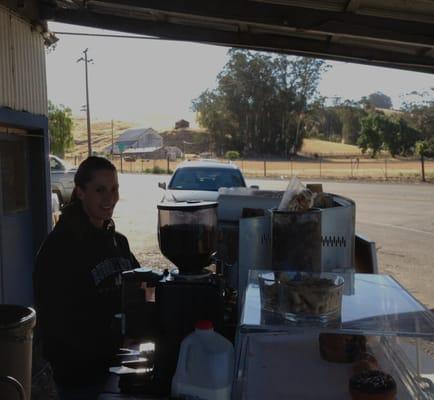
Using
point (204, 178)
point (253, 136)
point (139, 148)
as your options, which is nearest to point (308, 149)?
point (253, 136)

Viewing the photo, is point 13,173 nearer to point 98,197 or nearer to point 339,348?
point 98,197

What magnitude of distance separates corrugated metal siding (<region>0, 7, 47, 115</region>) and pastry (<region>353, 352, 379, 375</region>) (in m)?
4.53

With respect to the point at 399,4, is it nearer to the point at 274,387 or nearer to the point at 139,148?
the point at 274,387

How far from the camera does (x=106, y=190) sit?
2.84 meters

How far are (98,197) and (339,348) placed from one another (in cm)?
134

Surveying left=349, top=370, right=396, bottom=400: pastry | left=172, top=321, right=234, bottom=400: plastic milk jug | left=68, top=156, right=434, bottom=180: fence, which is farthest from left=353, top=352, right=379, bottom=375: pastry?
left=68, top=156, right=434, bottom=180: fence

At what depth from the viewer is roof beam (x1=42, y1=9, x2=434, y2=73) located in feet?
21.3

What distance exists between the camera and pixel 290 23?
537 centimetres

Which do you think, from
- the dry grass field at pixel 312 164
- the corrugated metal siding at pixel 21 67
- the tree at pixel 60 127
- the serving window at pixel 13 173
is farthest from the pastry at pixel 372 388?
the tree at pixel 60 127

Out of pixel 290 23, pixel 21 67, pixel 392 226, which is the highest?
pixel 290 23

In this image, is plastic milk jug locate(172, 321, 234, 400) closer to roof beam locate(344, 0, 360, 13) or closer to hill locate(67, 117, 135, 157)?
roof beam locate(344, 0, 360, 13)

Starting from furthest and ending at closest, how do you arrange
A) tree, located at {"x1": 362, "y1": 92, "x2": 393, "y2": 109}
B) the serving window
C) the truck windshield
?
tree, located at {"x1": 362, "y1": 92, "x2": 393, "y2": 109} → the truck windshield → the serving window

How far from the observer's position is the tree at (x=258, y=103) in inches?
2847

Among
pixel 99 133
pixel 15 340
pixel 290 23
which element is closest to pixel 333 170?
pixel 290 23
